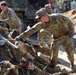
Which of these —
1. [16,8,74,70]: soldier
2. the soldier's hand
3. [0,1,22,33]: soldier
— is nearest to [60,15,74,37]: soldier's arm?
[16,8,74,70]: soldier

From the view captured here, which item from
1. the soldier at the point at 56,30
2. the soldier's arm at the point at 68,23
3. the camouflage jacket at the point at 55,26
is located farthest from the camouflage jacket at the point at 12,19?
the soldier's arm at the point at 68,23

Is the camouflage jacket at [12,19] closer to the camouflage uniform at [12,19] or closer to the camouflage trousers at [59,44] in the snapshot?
the camouflage uniform at [12,19]

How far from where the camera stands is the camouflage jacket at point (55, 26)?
6.37 meters

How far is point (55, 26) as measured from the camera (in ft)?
21.4

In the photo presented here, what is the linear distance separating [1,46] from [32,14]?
25.1 ft

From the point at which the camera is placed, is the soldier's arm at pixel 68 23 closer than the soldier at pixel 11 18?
Yes

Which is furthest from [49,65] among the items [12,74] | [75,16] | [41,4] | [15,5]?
[75,16]

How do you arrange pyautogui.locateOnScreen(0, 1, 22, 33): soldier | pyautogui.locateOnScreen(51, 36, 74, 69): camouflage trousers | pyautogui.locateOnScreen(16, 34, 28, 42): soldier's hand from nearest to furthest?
pyautogui.locateOnScreen(16, 34, 28, 42): soldier's hand, pyautogui.locateOnScreen(51, 36, 74, 69): camouflage trousers, pyautogui.locateOnScreen(0, 1, 22, 33): soldier

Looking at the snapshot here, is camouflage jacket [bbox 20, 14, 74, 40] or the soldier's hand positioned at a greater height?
camouflage jacket [bbox 20, 14, 74, 40]

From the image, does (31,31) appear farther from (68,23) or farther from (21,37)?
(68,23)

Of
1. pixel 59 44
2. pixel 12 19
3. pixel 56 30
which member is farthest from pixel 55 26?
pixel 12 19

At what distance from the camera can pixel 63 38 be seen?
22.1ft

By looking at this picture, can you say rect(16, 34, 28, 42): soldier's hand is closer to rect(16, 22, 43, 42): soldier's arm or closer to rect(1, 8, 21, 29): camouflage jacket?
Answer: rect(16, 22, 43, 42): soldier's arm

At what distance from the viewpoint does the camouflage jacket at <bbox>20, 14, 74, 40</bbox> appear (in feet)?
20.9
